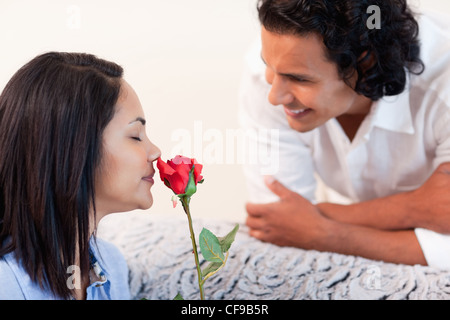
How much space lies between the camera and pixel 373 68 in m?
1.29

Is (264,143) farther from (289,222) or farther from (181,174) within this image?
(181,174)

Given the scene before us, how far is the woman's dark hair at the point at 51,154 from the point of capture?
843mm

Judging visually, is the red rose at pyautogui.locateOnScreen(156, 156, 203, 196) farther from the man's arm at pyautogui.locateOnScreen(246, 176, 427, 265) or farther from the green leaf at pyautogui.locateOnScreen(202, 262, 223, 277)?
the man's arm at pyautogui.locateOnScreen(246, 176, 427, 265)

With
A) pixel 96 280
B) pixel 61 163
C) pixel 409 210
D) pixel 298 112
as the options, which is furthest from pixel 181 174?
pixel 409 210

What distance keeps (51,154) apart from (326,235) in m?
0.74

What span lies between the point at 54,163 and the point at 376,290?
2.18ft

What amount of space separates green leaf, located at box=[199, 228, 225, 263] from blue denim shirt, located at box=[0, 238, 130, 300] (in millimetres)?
294

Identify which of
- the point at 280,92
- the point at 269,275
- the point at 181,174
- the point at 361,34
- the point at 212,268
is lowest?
the point at 269,275

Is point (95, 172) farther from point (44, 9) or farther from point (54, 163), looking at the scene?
point (44, 9)

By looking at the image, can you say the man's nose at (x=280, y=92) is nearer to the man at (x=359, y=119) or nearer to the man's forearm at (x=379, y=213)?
the man at (x=359, y=119)

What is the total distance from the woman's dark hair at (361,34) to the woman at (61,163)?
17.4 inches

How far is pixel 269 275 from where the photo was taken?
46.1 inches
